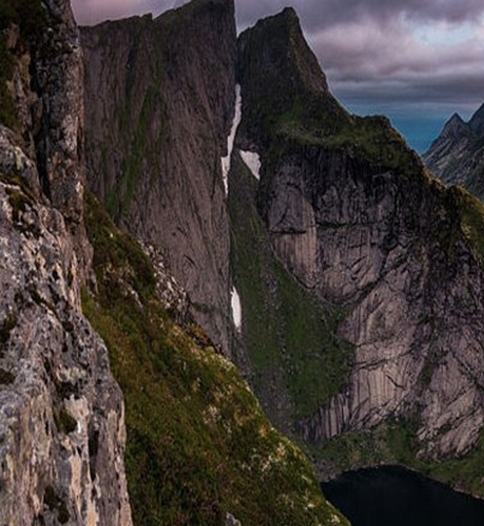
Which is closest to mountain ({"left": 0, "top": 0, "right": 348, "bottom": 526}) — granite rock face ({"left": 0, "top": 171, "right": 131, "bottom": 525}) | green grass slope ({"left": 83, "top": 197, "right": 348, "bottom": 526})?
granite rock face ({"left": 0, "top": 171, "right": 131, "bottom": 525})

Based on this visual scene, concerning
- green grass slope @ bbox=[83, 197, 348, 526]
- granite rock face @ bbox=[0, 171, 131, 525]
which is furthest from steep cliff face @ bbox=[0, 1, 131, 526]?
green grass slope @ bbox=[83, 197, 348, 526]

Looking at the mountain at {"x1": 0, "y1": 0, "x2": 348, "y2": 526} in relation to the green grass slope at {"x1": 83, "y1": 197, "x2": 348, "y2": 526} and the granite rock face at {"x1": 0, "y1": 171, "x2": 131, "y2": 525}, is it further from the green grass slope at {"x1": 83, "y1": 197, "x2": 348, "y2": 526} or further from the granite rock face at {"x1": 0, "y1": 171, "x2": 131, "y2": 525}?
the green grass slope at {"x1": 83, "y1": 197, "x2": 348, "y2": 526}

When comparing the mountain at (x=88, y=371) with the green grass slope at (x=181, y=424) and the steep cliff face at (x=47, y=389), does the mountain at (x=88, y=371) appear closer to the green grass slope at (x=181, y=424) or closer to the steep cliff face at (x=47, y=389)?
the steep cliff face at (x=47, y=389)

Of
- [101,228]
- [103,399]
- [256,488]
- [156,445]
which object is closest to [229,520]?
[156,445]

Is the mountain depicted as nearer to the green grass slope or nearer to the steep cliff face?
the steep cliff face

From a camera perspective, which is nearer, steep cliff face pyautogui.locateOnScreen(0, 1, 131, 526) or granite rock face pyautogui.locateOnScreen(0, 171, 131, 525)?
granite rock face pyautogui.locateOnScreen(0, 171, 131, 525)

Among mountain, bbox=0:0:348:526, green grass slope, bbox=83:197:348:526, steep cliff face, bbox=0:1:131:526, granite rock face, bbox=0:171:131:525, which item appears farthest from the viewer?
green grass slope, bbox=83:197:348:526

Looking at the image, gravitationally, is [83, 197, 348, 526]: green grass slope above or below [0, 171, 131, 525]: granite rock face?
below

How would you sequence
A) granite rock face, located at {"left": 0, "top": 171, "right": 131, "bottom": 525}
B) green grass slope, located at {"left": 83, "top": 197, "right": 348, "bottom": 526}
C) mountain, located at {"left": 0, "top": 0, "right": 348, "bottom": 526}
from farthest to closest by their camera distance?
green grass slope, located at {"left": 83, "top": 197, "right": 348, "bottom": 526}, mountain, located at {"left": 0, "top": 0, "right": 348, "bottom": 526}, granite rock face, located at {"left": 0, "top": 171, "right": 131, "bottom": 525}

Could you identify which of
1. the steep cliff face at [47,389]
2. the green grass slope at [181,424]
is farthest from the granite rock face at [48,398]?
the green grass slope at [181,424]

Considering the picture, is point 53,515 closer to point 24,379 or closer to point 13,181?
point 24,379
